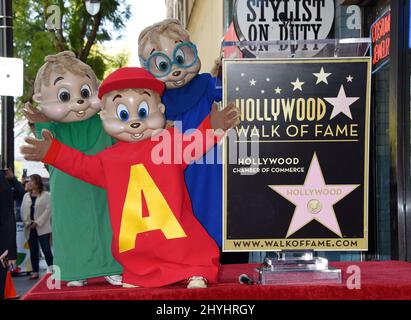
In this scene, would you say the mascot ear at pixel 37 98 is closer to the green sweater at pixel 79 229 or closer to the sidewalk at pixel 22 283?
the green sweater at pixel 79 229

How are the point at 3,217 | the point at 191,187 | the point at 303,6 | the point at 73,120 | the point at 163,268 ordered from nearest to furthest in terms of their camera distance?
the point at 163,268 < the point at 73,120 < the point at 191,187 < the point at 3,217 < the point at 303,6

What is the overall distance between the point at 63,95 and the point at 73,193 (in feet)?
1.62

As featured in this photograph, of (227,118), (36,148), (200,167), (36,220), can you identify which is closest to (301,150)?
(227,118)

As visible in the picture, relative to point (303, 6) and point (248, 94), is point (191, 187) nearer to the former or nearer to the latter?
point (248, 94)

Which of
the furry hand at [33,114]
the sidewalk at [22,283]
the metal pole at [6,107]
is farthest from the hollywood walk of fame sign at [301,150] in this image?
the sidewalk at [22,283]

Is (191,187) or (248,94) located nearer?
(248,94)

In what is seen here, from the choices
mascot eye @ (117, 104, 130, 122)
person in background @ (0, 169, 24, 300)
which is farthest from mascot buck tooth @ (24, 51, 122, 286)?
person in background @ (0, 169, 24, 300)

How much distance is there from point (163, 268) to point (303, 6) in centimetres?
398

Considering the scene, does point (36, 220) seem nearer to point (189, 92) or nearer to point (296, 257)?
point (189, 92)

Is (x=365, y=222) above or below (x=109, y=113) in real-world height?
below

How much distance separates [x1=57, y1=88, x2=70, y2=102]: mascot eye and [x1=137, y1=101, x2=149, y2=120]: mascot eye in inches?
18.0

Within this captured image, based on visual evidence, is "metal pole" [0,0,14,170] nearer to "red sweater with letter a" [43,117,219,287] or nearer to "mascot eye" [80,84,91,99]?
"mascot eye" [80,84,91,99]

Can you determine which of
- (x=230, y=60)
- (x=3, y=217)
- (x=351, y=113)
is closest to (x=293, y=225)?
(x=351, y=113)

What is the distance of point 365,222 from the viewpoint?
3852mm
